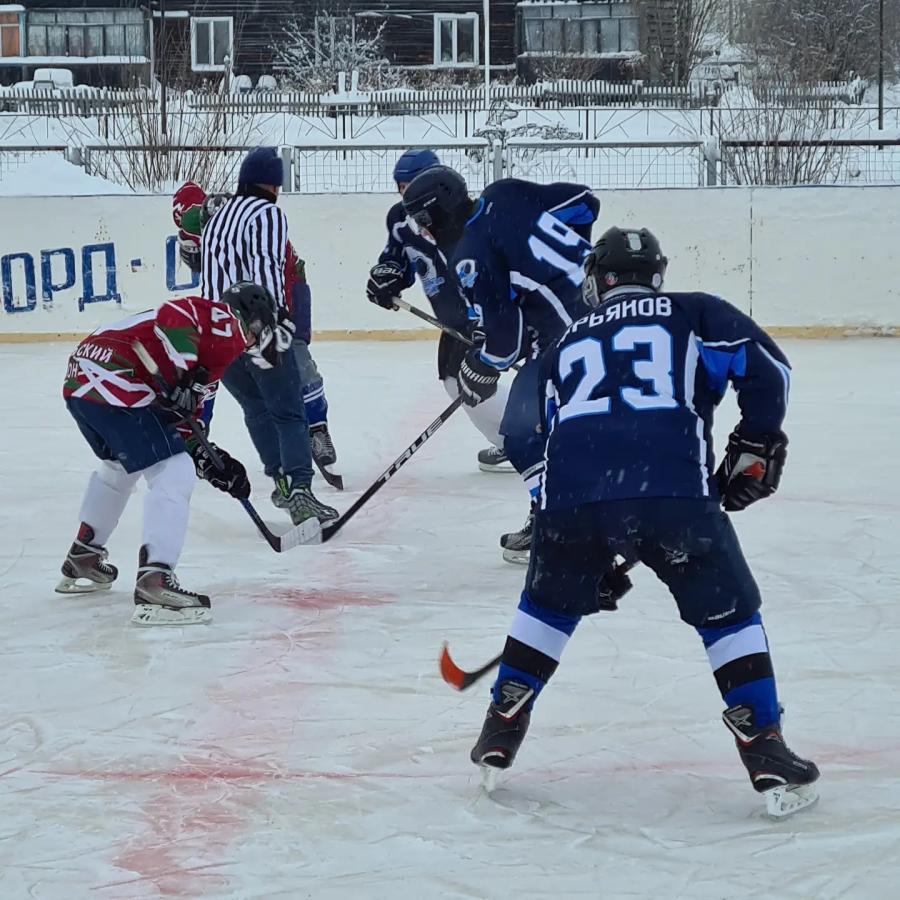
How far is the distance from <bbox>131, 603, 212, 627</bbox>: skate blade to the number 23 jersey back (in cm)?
142

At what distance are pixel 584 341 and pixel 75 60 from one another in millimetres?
25634

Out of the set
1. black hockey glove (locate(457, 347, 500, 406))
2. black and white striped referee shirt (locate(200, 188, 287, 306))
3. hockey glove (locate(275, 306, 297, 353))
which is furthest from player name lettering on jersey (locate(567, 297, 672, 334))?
black and white striped referee shirt (locate(200, 188, 287, 306))

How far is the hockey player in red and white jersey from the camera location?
3.48 metres

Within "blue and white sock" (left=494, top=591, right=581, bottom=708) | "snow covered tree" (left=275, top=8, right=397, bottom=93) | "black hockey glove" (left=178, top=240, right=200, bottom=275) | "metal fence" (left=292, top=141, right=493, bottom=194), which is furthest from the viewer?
"snow covered tree" (left=275, top=8, right=397, bottom=93)

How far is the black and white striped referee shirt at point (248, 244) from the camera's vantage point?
476 centimetres

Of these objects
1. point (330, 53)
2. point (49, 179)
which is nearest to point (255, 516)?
point (49, 179)

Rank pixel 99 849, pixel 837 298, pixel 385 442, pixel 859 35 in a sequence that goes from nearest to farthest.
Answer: pixel 99 849 < pixel 385 442 < pixel 837 298 < pixel 859 35

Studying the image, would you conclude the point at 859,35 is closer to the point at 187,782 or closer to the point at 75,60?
the point at 75,60

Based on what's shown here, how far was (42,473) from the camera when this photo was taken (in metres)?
5.47

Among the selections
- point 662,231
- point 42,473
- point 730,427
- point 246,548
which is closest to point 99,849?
point 246,548

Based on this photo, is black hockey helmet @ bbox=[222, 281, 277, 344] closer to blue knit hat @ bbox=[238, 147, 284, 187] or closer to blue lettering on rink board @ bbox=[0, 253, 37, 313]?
blue knit hat @ bbox=[238, 147, 284, 187]

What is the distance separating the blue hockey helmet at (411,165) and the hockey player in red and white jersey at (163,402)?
1.63 m

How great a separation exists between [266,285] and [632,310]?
2.57 m

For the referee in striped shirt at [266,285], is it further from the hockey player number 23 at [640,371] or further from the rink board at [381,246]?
the rink board at [381,246]
